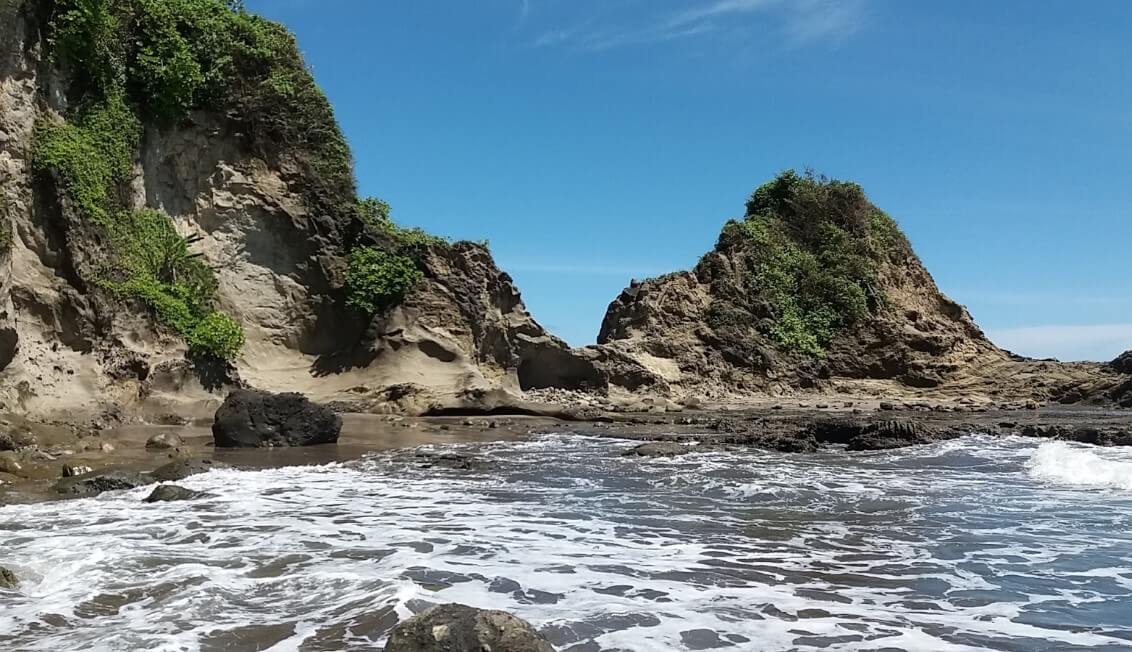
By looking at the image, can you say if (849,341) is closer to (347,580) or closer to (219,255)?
(219,255)

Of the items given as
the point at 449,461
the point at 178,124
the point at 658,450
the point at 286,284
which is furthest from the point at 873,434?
the point at 178,124

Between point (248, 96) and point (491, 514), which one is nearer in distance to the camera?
point (491, 514)

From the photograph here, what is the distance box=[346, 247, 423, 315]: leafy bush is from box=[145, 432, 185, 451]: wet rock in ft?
35.6

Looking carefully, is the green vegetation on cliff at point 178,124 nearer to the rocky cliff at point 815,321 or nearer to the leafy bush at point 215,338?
the leafy bush at point 215,338

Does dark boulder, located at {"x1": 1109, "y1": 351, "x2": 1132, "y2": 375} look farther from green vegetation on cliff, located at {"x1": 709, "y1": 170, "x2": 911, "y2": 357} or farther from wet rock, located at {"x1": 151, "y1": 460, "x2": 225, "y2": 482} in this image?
wet rock, located at {"x1": 151, "y1": 460, "x2": 225, "y2": 482}

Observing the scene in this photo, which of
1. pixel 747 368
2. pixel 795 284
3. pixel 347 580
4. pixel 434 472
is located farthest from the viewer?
pixel 795 284

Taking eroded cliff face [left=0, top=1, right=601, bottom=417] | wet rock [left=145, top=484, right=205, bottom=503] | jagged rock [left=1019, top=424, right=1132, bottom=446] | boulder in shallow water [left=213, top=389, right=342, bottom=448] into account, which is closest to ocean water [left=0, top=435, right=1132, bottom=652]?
wet rock [left=145, top=484, right=205, bottom=503]

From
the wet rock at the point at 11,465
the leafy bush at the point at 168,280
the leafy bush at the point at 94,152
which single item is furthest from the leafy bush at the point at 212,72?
the wet rock at the point at 11,465

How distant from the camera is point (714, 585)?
5.99 m

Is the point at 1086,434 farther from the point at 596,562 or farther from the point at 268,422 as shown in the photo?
the point at 268,422

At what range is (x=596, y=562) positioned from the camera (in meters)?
6.69

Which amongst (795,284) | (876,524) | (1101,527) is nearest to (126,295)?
(876,524)

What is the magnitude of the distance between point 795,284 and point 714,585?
31.6 metres

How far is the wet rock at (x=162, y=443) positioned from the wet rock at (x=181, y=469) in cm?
172
